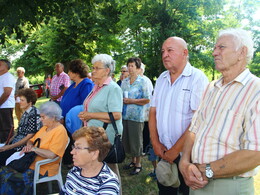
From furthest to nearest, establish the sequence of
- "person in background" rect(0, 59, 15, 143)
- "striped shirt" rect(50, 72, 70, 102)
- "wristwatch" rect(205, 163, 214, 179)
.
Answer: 1. "striped shirt" rect(50, 72, 70, 102)
2. "person in background" rect(0, 59, 15, 143)
3. "wristwatch" rect(205, 163, 214, 179)

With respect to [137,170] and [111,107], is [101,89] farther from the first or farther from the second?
[137,170]

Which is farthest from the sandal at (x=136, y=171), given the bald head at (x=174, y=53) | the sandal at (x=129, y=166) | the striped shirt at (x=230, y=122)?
the striped shirt at (x=230, y=122)

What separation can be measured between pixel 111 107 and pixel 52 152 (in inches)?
37.6

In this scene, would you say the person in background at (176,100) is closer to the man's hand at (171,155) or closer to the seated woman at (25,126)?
the man's hand at (171,155)

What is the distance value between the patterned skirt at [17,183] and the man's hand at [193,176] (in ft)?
6.64

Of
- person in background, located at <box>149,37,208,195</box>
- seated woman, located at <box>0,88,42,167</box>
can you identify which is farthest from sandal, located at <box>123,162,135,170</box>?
A: person in background, located at <box>149,37,208,195</box>

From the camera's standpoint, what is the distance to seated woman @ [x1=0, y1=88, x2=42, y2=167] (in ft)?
11.3

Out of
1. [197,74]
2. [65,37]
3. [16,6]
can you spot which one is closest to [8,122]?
[16,6]

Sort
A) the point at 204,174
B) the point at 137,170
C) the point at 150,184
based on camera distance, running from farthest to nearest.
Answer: the point at 137,170 < the point at 150,184 < the point at 204,174

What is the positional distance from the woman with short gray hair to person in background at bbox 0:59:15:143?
269 cm

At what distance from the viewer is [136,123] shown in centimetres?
427

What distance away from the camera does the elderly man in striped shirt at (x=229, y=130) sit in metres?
1.49

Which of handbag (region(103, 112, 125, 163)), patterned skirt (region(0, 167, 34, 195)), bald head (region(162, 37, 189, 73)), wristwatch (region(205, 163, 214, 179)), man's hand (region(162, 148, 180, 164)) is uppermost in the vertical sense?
bald head (region(162, 37, 189, 73))

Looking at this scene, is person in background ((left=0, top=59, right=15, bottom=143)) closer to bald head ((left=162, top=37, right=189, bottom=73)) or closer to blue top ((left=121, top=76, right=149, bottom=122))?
blue top ((left=121, top=76, right=149, bottom=122))
